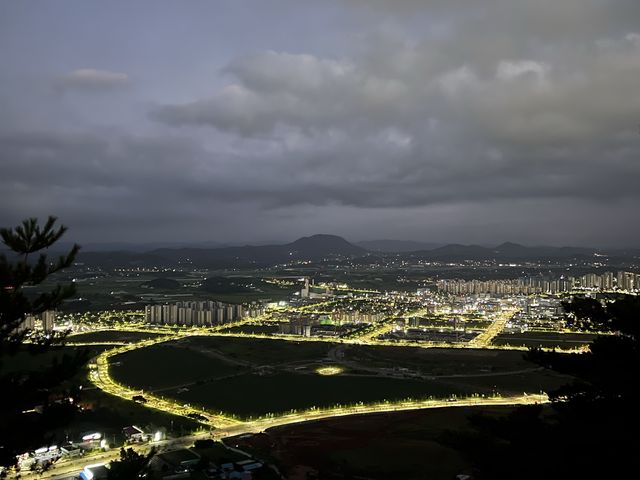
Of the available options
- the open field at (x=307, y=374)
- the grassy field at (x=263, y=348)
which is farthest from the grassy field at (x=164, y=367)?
the grassy field at (x=263, y=348)

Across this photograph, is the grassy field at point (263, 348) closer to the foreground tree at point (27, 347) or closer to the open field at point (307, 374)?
the open field at point (307, 374)

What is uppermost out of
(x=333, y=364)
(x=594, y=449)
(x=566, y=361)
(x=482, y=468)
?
(x=566, y=361)

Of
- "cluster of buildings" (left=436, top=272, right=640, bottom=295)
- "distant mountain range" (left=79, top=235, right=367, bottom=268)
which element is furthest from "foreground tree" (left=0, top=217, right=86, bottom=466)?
"distant mountain range" (left=79, top=235, right=367, bottom=268)

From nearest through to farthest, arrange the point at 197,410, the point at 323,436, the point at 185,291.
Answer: the point at 323,436 → the point at 197,410 → the point at 185,291

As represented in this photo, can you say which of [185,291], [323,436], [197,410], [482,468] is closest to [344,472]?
[323,436]

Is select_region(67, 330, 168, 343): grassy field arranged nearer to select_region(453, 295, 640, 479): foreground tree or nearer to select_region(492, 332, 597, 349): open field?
select_region(492, 332, 597, 349): open field

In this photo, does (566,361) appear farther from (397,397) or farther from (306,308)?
(306,308)

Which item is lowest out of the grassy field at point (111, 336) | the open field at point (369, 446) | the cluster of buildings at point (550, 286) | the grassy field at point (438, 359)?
the grassy field at point (111, 336)
